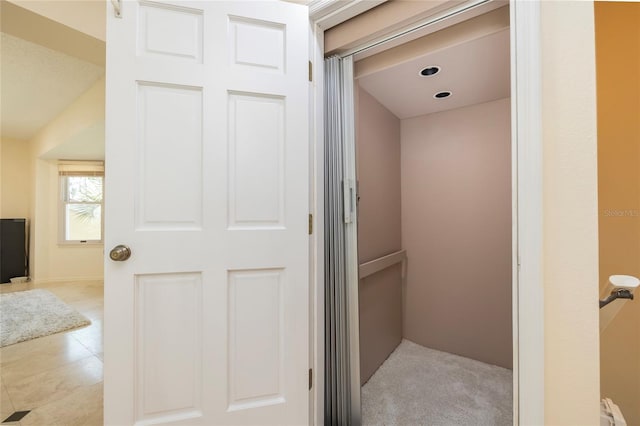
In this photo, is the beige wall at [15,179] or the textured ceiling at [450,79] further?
the beige wall at [15,179]

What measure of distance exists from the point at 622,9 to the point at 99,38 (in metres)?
2.76

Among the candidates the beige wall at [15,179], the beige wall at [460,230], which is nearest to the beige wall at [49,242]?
the beige wall at [15,179]

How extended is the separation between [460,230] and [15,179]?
24.2 feet

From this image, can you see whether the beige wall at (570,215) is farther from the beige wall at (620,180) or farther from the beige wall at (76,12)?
the beige wall at (76,12)

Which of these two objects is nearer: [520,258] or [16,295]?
[520,258]

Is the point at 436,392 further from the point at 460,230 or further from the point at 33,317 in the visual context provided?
the point at 33,317

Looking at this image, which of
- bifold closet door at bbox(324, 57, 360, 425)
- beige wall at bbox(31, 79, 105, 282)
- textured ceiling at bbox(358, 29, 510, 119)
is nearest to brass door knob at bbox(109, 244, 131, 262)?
→ bifold closet door at bbox(324, 57, 360, 425)

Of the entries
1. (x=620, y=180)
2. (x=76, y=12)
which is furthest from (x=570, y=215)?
(x=76, y=12)

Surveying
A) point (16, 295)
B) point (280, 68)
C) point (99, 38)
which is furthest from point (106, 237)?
point (16, 295)

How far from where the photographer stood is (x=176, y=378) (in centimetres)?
121

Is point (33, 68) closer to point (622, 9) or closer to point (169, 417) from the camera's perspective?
point (169, 417)

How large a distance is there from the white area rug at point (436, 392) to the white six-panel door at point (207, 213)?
729mm

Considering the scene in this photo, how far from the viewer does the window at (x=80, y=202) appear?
17.5 ft

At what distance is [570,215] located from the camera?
3.06 ft
